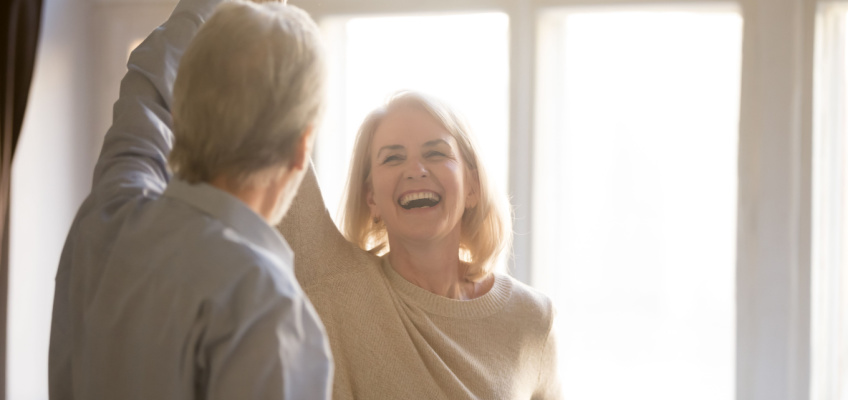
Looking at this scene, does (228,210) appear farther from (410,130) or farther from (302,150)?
(410,130)

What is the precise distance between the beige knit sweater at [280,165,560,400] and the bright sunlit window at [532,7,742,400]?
124 centimetres

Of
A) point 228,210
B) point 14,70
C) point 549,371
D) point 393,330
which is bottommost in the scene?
point 549,371

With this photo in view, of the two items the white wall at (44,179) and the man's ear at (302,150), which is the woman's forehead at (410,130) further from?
the white wall at (44,179)

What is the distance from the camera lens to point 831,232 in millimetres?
2576

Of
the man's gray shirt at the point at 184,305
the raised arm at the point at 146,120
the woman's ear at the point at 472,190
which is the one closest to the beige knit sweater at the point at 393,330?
the woman's ear at the point at 472,190

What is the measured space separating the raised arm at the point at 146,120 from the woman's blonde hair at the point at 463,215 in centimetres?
57

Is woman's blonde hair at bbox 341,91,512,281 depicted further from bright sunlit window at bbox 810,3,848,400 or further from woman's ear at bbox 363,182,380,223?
bright sunlit window at bbox 810,3,848,400

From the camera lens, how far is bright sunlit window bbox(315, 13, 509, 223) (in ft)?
9.53

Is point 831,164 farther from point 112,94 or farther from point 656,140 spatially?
point 112,94

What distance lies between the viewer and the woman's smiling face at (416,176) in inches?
65.5

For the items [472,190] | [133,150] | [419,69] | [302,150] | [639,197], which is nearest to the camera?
[302,150]

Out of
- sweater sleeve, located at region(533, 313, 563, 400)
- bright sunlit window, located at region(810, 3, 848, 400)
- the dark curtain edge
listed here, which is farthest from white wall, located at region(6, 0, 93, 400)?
bright sunlit window, located at region(810, 3, 848, 400)

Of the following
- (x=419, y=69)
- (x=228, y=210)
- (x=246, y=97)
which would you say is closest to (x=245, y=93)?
(x=246, y=97)

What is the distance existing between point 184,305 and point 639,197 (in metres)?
2.29
